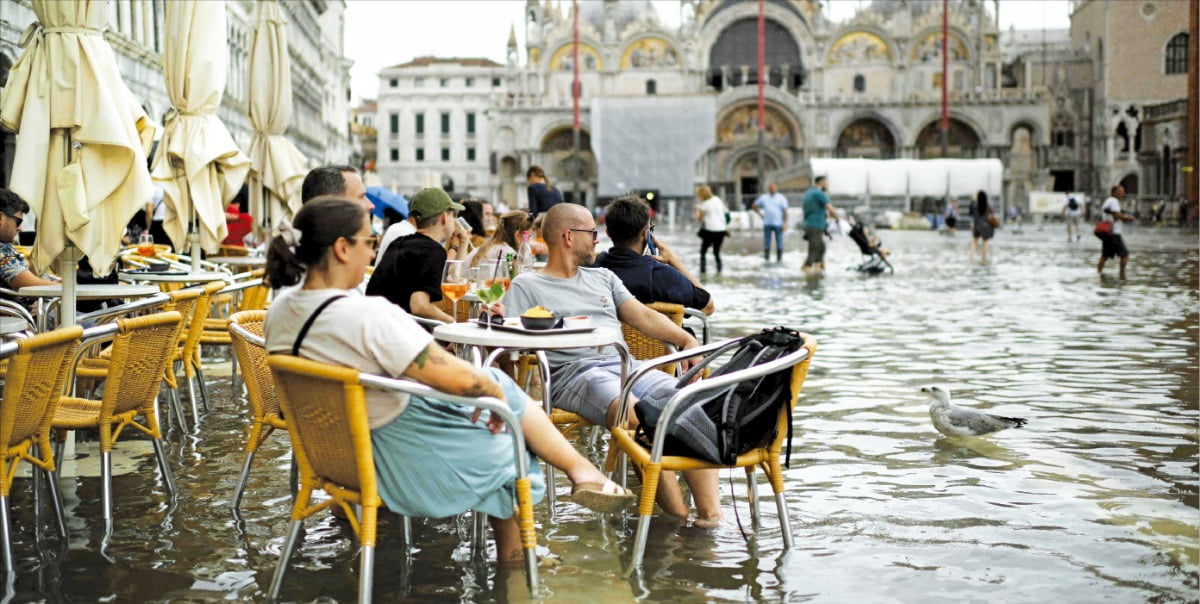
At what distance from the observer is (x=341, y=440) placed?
3834 millimetres

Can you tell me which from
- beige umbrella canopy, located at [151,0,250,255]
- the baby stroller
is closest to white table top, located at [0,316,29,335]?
beige umbrella canopy, located at [151,0,250,255]

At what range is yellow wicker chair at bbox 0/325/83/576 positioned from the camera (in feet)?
13.4

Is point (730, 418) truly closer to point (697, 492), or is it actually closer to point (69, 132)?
point (697, 492)

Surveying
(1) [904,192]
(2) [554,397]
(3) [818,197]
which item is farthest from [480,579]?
(1) [904,192]

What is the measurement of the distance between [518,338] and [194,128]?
5.21 m

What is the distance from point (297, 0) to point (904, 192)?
2586cm

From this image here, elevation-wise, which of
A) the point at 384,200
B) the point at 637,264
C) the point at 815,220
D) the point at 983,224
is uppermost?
the point at 384,200

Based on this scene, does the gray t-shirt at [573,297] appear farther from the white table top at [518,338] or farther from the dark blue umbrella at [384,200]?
the dark blue umbrella at [384,200]

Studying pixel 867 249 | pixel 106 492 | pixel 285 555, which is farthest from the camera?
pixel 867 249

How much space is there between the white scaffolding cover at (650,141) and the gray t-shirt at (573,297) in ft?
167

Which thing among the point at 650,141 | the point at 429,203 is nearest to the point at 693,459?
the point at 429,203

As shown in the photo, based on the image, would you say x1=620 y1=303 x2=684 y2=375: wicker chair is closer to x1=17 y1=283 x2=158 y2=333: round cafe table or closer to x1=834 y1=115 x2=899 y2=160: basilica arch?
x1=17 y1=283 x2=158 y2=333: round cafe table

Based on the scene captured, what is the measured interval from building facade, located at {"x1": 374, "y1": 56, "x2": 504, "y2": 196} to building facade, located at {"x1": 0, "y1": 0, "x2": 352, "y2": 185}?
21537 millimetres

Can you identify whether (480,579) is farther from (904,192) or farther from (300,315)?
(904,192)
